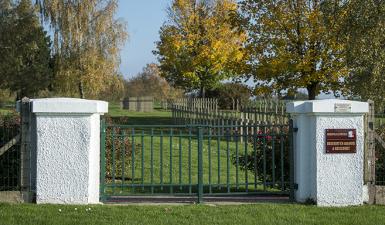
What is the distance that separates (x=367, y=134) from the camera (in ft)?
33.4

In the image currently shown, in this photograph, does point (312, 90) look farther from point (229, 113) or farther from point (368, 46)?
point (229, 113)

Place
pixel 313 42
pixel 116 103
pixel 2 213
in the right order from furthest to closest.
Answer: pixel 116 103 → pixel 313 42 → pixel 2 213

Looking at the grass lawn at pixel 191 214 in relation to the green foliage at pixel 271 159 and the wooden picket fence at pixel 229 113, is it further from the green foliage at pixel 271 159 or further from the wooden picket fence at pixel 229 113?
the wooden picket fence at pixel 229 113

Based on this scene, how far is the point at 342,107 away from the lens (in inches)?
385

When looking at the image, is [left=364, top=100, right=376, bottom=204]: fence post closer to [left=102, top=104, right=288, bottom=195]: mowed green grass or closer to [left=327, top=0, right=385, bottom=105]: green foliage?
[left=102, top=104, right=288, bottom=195]: mowed green grass

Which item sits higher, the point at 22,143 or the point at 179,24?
the point at 179,24

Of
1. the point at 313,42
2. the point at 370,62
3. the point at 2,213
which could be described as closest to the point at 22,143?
the point at 2,213

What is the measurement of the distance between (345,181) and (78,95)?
34.3 metres

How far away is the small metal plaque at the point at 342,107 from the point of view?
9.79m

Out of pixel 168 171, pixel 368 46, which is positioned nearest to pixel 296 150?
pixel 168 171

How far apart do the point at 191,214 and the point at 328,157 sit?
2.51 m

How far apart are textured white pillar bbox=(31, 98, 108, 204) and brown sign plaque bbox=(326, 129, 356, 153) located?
3751mm

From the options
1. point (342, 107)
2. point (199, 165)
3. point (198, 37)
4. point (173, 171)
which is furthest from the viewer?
point (198, 37)

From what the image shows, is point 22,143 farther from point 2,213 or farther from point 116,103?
point 116,103
